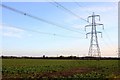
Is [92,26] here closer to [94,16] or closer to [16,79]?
[94,16]

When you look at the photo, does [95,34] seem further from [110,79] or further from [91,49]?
[110,79]

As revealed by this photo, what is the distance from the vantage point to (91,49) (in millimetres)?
57625

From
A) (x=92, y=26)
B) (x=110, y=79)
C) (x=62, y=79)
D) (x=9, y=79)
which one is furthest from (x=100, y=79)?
(x=92, y=26)

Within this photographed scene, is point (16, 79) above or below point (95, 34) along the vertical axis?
below

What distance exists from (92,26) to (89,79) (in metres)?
30.1

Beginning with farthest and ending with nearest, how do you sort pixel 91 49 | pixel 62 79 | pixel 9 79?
1. pixel 91 49
2. pixel 9 79
3. pixel 62 79

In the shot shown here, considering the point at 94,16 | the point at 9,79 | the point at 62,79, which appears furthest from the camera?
the point at 94,16

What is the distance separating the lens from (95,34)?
182 ft

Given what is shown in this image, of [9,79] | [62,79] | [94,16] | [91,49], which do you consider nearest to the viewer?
[62,79]

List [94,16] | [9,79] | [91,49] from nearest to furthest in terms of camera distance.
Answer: [9,79]
[94,16]
[91,49]

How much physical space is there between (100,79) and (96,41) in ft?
102

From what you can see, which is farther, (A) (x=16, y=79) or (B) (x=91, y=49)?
(B) (x=91, y=49)

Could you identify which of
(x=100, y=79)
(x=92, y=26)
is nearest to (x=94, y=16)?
(x=92, y=26)

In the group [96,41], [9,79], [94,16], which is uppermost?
[94,16]
